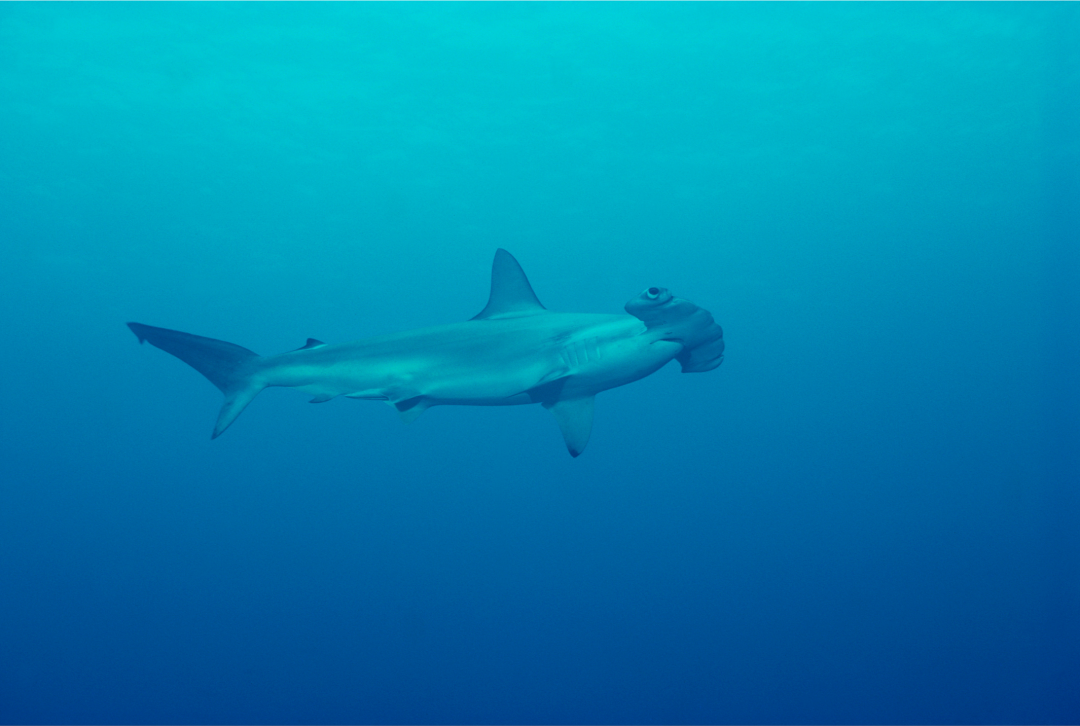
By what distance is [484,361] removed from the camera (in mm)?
4688

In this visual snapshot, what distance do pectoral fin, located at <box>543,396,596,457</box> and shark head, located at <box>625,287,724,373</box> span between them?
32.4 inches

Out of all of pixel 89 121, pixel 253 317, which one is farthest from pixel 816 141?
pixel 253 317

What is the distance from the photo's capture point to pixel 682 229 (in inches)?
727

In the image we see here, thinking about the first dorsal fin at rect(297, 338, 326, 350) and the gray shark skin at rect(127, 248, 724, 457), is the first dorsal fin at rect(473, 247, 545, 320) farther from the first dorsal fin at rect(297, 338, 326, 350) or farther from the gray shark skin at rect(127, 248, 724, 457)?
the first dorsal fin at rect(297, 338, 326, 350)

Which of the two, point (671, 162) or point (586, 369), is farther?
point (671, 162)

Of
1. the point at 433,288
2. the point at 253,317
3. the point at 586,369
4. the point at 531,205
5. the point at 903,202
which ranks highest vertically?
the point at 903,202

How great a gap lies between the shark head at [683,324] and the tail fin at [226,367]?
2988 millimetres

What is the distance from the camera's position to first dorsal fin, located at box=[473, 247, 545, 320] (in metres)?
5.14

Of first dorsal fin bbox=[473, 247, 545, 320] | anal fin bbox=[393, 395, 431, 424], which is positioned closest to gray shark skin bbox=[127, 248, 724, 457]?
anal fin bbox=[393, 395, 431, 424]

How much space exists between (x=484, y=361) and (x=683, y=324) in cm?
149

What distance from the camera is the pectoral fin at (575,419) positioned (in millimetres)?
4758

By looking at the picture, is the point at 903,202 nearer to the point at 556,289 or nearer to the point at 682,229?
the point at 682,229

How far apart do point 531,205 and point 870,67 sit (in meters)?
8.66

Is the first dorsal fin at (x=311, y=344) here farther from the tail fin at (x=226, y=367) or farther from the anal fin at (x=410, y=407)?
the anal fin at (x=410, y=407)
